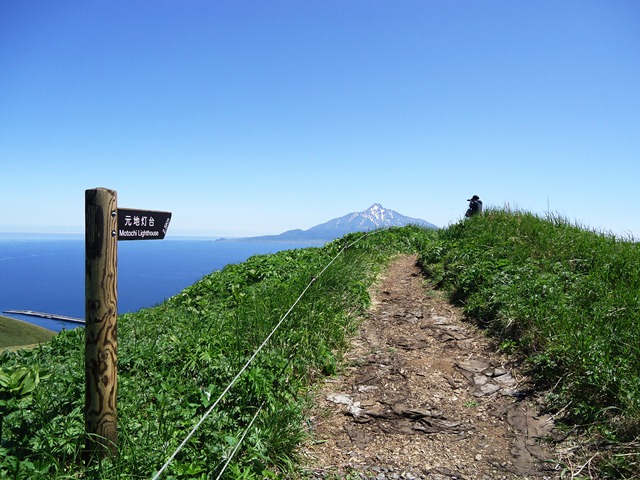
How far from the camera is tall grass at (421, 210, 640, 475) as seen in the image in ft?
12.3

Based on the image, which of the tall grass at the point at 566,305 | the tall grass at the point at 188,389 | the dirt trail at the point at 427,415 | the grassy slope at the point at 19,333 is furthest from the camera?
the grassy slope at the point at 19,333

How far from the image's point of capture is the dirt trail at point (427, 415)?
3.39 m

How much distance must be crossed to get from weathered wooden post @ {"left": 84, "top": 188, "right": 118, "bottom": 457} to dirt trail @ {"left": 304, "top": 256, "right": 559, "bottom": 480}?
1773 mm

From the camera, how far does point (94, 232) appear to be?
2.77 metres

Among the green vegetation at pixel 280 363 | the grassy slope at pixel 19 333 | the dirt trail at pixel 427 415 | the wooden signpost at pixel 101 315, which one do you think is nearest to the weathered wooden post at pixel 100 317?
the wooden signpost at pixel 101 315

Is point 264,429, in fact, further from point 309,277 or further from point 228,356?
point 309,277

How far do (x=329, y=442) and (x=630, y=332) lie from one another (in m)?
3.67

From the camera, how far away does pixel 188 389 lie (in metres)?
3.86

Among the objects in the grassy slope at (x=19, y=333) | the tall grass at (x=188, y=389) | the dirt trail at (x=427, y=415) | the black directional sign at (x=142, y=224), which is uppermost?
the black directional sign at (x=142, y=224)

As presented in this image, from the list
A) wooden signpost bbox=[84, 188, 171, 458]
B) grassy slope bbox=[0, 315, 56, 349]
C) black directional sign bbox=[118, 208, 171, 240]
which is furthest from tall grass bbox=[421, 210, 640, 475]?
grassy slope bbox=[0, 315, 56, 349]

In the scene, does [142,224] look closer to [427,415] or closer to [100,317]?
[100,317]

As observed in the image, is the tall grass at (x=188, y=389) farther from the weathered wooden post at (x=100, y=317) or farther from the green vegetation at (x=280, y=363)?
the weathered wooden post at (x=100, y=317)

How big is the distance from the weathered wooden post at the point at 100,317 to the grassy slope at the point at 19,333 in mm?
81444

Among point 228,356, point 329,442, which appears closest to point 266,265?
point 228,356
